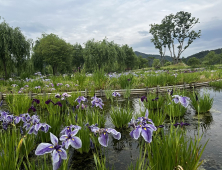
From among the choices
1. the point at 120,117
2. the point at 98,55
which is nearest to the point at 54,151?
the point at 120,117

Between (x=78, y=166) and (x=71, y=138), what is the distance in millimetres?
1516

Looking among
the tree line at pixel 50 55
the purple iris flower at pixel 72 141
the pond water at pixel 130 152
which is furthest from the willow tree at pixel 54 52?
the purple iris flower at pixel 72 141

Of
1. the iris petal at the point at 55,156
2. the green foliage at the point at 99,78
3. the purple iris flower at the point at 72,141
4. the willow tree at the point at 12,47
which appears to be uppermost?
the willow tree at the point at 12,47

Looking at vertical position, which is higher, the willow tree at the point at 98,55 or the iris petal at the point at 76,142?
the willow tree at the point at 98,55

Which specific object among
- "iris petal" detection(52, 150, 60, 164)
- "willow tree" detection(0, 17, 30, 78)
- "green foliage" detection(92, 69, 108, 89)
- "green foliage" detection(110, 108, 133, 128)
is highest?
"willow tree" detection(0, 17, 30, 78)

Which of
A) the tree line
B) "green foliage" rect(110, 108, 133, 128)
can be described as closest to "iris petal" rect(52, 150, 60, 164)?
"green foliage" rect(110, 108, 133, 128)

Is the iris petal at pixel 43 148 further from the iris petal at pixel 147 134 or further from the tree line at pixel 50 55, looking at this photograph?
the tree line at pixel 50 55

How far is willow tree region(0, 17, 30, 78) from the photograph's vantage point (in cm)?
1576

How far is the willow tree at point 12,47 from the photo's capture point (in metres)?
15.8

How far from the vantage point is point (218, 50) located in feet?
423

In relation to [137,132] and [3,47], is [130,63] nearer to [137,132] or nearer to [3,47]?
[3,47]

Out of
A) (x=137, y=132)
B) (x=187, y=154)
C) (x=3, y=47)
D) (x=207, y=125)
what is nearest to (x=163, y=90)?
(x=207, y=125)

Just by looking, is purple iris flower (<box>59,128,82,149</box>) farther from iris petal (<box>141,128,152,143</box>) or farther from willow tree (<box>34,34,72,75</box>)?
willow tree (<box>34,34,72,75</box>)

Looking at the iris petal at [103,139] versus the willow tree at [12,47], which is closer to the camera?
the iris petal at [103,139]
